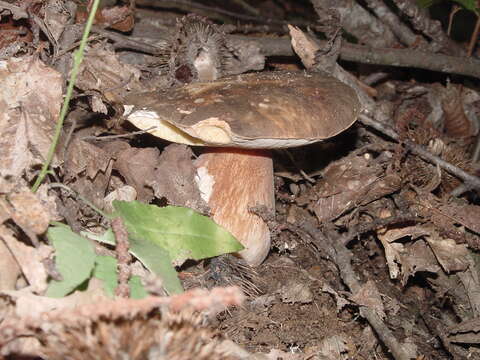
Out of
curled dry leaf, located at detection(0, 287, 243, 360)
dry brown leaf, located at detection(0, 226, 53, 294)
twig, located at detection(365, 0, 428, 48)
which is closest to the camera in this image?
curled dry leaf, located at detection(0, 287, 243, 360)

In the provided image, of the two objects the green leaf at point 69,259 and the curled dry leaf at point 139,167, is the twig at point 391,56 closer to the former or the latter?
the curled dry leaf at point 139,167

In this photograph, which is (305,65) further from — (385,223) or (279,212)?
(385,223)

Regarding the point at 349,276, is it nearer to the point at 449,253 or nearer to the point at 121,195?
the point at 449,253

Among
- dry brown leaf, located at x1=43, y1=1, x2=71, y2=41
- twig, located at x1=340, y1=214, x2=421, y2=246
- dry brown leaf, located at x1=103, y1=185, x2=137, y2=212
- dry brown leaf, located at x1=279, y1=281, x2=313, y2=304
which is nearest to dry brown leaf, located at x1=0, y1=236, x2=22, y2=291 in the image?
dry brown leaf, located at x1=103, y1=185, x2=137, y2=212

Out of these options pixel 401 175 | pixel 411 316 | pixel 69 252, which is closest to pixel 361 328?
pixel 411 316

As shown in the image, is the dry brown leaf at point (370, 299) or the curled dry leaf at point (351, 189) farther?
the curled dry leaf at point (351, 189)

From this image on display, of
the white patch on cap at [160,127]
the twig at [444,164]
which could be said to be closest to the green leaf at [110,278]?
the white patch on cap at [160,127]

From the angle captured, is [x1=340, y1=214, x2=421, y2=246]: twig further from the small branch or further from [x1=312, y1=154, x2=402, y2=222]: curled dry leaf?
the small branch
